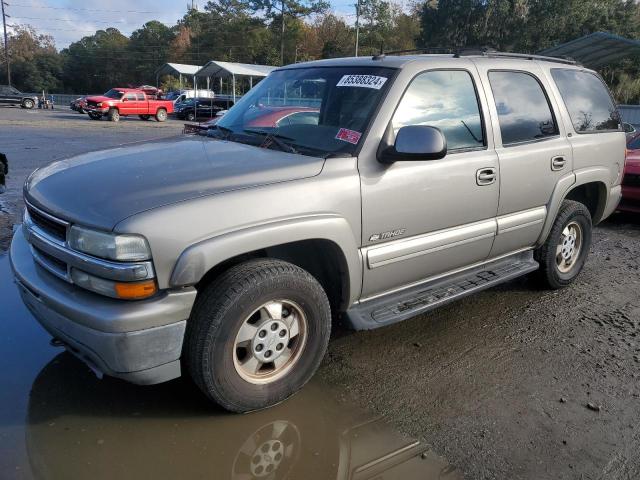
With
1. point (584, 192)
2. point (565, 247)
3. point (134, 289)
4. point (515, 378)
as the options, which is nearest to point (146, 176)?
point (134, 289)

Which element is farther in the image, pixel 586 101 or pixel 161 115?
pixel 161 115

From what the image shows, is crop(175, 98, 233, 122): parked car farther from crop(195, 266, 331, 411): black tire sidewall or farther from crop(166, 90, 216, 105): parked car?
crop(195, 266, 331, 411): black tire sidewall

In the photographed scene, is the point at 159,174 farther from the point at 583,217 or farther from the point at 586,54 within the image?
the point at 586,54

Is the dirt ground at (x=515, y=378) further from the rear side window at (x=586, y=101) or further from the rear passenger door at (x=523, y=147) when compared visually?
the rear side window at (x=586, y=101)

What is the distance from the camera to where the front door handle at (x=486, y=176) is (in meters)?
3.69

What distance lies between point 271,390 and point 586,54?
60.5 feet

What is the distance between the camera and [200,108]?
112ft

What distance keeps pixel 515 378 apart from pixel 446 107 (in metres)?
1.80

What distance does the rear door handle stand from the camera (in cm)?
429

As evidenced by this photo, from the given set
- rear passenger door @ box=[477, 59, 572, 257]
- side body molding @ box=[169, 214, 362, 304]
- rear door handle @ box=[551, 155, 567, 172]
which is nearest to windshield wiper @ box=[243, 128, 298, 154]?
side body molding @ box=[169, 214, 362, 304]

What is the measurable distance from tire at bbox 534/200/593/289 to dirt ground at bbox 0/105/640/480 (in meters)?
0.17

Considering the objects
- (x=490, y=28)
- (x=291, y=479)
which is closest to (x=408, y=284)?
(x=291, y=479)

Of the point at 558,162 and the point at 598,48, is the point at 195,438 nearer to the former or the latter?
the point at 558,162

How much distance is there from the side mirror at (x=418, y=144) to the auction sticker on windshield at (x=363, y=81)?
46 cm
